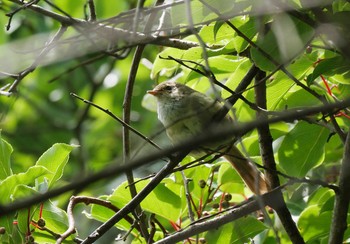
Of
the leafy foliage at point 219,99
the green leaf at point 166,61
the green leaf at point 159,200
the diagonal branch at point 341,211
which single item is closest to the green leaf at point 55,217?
the leafy foliage at point 219,99

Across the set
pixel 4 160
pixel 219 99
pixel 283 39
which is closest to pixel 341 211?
pixel 283 39

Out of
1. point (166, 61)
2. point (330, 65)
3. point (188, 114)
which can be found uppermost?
point (166, 61)

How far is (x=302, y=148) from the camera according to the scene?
3061mm

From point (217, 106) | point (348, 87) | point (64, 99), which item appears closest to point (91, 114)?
point (64, 99)

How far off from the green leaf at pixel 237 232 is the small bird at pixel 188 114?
1.41ft

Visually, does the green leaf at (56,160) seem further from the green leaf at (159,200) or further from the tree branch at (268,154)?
the tree branch at (268,154)

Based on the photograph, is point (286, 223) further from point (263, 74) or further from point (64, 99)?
point (64, 99)

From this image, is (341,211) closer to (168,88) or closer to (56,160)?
(56,160)

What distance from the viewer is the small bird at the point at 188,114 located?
3508mm

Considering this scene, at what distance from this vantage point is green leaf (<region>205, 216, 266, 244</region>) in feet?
9.75

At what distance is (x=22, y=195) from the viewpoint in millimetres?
2637

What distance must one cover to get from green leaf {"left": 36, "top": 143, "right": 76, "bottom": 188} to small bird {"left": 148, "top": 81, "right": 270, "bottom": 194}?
0.76 metres

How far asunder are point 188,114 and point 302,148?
2.52 feet

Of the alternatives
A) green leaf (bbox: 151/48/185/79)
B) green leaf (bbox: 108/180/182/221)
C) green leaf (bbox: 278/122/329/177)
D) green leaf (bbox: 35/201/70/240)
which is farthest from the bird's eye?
green leaf (bbox: 35/201/70/240)
